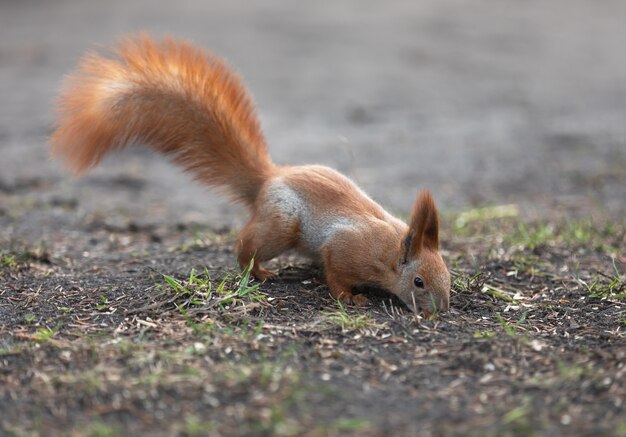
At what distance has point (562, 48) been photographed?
16.2 metres

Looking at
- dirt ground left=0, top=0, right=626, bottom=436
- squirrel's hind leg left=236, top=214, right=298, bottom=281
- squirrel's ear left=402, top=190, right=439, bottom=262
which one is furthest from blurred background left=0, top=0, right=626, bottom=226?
A: squirrel's ear left=402, top=190, right=439, bottom=262

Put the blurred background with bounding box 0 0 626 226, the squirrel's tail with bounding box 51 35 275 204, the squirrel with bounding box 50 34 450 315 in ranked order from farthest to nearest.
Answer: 1. the blurred background with bounding box 0 0 626 226
2. the squirrel's tail with bounding box 51 35 275 204
3. the squirrel with bounding box 50 34 450 315

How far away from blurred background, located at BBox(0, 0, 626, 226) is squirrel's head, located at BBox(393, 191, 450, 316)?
1.46m

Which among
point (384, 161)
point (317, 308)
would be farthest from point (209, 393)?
point (384, 161)

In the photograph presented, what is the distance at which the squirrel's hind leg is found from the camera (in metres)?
4.79

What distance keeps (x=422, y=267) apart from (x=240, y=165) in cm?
138

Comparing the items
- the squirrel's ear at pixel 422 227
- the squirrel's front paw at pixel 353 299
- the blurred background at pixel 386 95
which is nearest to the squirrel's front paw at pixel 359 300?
the squirrel's front paw at pixel 353 299

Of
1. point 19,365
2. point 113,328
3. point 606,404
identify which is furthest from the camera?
point 113,328

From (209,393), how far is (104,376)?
48 centimetres

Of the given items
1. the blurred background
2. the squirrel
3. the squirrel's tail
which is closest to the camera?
the squirrel

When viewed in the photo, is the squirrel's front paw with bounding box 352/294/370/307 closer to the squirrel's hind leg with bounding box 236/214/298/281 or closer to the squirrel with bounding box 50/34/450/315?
the squirrel with bounding box 50/34/450/315

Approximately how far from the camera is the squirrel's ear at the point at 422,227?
14.5ft

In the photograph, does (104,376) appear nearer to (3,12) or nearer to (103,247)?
(103,247)

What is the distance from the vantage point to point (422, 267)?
4500 millimetres
